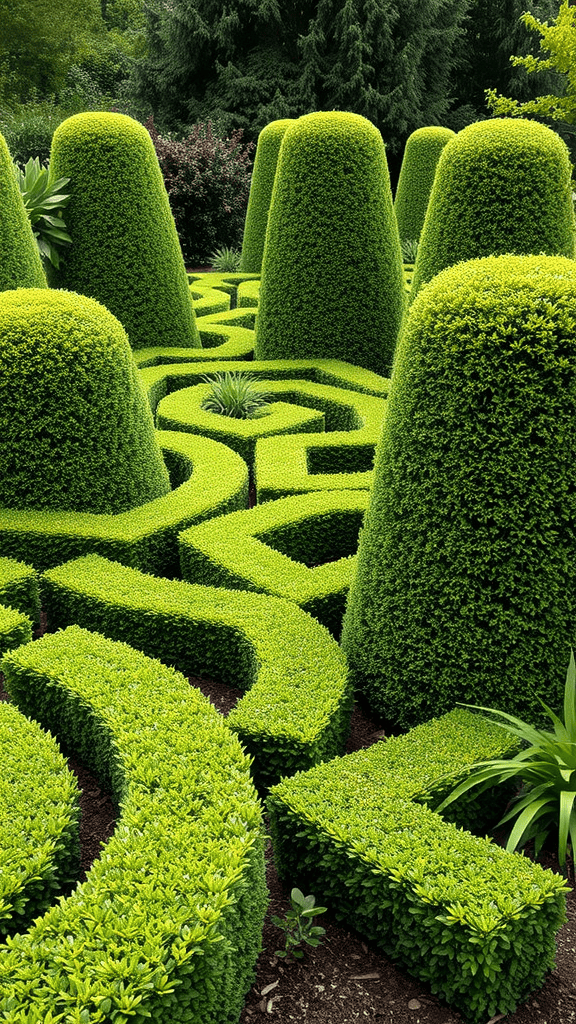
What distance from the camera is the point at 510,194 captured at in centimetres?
709

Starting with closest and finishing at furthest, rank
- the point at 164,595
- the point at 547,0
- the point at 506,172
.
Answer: the point at 164,595, the point at 506,172, the point at 547,0

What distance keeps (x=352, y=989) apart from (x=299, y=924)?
0.96ft

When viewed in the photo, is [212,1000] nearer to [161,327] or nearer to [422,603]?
[422,603]

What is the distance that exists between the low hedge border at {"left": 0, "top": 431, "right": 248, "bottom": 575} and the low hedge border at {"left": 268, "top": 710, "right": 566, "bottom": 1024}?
2713mm

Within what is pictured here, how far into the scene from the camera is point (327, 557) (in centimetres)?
637

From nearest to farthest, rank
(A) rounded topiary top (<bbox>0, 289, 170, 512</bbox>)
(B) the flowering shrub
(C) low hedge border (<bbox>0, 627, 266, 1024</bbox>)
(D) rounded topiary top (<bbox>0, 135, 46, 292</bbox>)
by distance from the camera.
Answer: (C) low hedge border (<bbox>0, 627, 266, 1024</bbox>) < (A) rounded topiary top (<bbox>0, 289, 170, 512</bbox>) < (D) rounded topiary top (<bbox>0, 135, 46, 292</bbox>) < (B) the flowering shrub

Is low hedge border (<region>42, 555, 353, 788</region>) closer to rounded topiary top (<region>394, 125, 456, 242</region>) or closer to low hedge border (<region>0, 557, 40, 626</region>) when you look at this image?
low hedge border (<region>0, 557, 40, 626</region>)

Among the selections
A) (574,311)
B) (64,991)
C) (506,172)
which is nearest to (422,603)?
(574,311)

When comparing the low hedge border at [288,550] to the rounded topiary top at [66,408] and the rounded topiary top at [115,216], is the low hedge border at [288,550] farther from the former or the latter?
the rounded topiary top at [115,216]

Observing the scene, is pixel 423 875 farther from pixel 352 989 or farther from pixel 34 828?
pixel 34 828

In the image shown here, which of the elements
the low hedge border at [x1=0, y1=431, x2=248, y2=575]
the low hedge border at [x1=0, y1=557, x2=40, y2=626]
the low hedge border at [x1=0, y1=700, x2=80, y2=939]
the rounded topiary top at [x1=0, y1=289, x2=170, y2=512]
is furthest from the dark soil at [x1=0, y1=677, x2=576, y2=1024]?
the rounded topiary top at [x1=0, y1=289, x2=170, y2=512]

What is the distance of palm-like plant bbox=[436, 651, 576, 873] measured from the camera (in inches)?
126

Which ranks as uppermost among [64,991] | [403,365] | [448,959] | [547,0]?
[547,0]

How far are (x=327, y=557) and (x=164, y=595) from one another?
181cm
